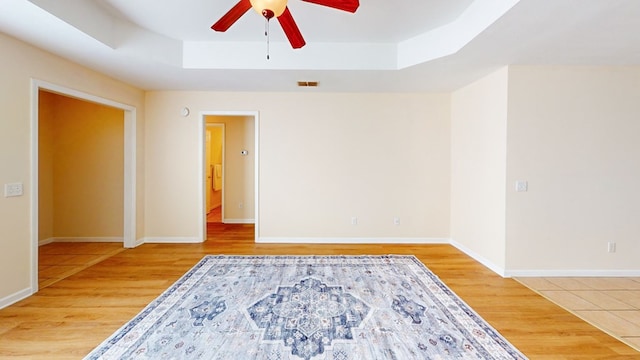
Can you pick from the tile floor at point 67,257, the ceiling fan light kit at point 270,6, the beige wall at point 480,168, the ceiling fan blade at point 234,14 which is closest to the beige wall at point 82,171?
the tile floor at point 67,257

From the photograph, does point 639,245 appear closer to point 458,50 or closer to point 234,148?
point 458,50

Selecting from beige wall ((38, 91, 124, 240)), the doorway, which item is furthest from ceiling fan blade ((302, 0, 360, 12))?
the doorway

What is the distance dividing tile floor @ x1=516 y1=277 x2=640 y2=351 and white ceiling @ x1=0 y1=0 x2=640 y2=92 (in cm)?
243

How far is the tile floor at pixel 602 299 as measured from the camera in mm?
2270

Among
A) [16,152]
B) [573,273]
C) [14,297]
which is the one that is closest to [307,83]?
[16,152]

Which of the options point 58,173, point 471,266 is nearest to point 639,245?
point 471,266

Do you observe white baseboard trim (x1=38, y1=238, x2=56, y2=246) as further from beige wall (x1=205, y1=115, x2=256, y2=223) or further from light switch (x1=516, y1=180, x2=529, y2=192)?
light switch (x1=516, y1=180, x2=529, y2=192)

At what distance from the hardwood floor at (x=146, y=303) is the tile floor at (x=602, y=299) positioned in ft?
0.43

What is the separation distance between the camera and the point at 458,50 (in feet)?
9.25

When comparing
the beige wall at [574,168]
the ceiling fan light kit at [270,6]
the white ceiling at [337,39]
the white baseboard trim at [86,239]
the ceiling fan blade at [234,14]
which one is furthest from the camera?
the white baseboard trim at [86,239]

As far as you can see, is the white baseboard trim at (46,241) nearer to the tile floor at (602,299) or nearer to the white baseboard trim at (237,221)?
the white baseboard trim at (237,221)

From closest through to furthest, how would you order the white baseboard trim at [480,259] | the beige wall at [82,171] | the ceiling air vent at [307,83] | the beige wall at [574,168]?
the beige wall at [574,168] → the white baseboard trim at [480,259] → the ceiling air vent at [307,83] → the beige wall at [82,171]

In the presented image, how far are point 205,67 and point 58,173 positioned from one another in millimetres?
3372

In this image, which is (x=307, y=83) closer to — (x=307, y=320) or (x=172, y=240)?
(x=307, y=320)
